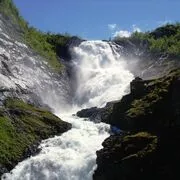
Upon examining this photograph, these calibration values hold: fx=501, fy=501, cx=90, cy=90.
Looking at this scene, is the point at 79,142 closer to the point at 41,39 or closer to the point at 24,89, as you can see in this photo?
the point at 24,89

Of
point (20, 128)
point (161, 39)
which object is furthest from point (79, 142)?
point (161, 39)

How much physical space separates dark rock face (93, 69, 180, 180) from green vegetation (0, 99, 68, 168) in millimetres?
11909

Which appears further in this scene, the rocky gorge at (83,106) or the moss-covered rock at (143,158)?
the rocky gorge at (83,106)

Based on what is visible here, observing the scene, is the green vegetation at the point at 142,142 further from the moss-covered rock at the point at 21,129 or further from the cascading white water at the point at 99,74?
the cascading white water at the point at 99,74

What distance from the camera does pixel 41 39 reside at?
11406 cm

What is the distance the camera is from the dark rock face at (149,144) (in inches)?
1800

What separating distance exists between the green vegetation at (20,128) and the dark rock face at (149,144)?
11.9 m

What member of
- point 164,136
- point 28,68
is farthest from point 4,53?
point 164,136

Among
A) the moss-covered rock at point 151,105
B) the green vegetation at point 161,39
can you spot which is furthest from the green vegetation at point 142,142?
the green vegetation at point 161,39

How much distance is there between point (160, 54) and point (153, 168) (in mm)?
60248

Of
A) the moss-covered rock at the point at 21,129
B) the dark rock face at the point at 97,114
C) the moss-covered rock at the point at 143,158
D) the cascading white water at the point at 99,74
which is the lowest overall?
the moss-covered rock at the point at 143,158

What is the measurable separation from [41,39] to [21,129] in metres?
54.5

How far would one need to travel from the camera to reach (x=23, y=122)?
2501 inches

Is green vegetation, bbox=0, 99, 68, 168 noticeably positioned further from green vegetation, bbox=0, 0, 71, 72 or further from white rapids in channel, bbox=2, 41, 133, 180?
green vegetation, bbox=0, 0, 71, 72
